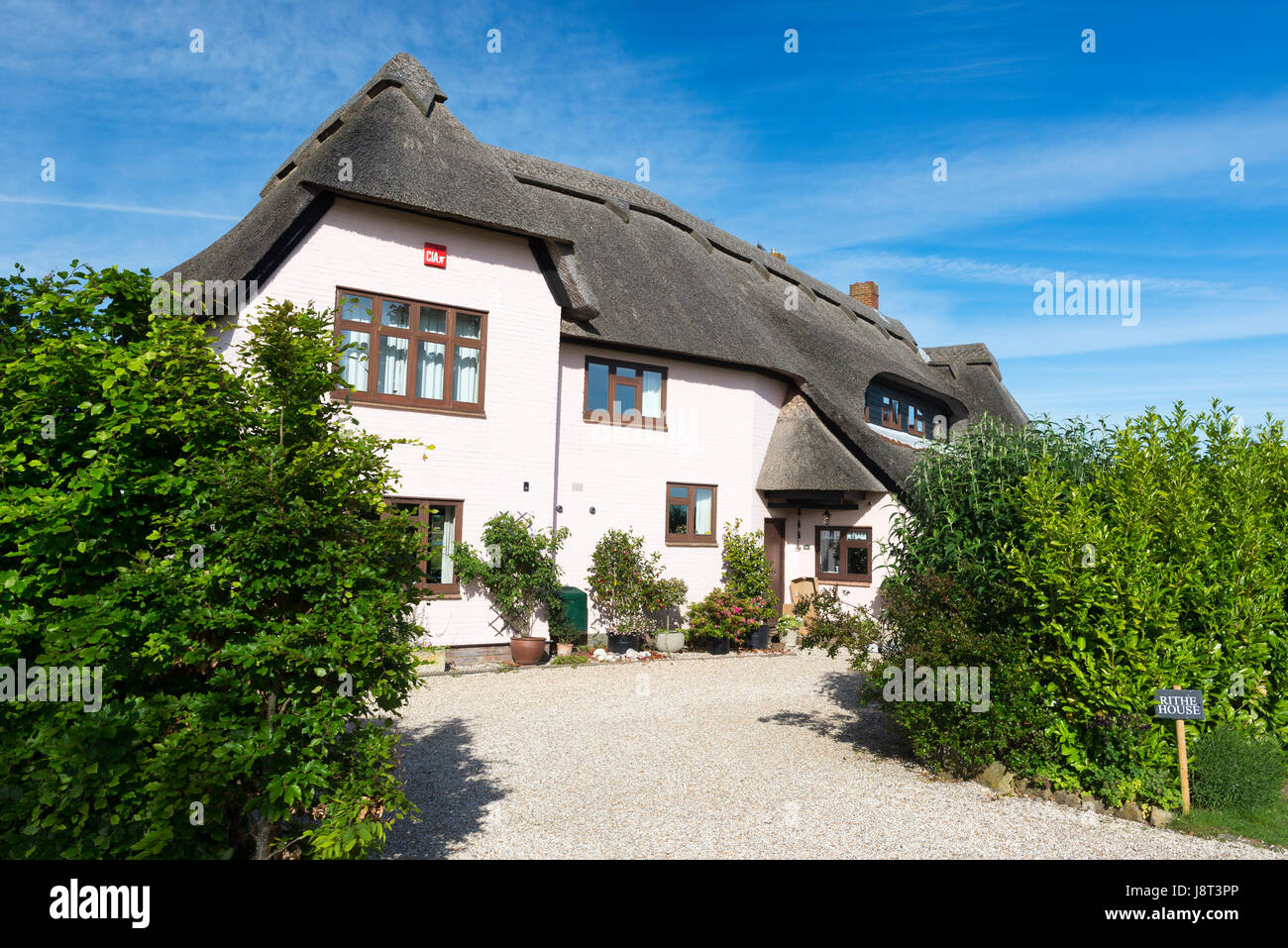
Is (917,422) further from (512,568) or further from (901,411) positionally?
(512,568)

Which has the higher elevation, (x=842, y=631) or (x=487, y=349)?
(x=487, y=349)

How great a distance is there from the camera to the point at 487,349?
14.1 m

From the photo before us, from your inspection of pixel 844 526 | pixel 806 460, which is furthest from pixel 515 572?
pixel 844 526

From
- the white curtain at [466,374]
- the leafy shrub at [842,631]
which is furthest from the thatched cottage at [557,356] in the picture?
the leafy shrub at [842,631]

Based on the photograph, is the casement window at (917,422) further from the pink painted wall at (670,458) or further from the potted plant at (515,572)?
the potted plant at (515,572)

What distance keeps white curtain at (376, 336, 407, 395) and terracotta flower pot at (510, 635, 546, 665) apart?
15.9 feet

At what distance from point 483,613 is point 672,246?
37.5ft

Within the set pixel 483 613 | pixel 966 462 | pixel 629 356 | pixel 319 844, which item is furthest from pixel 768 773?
pixel 629 356

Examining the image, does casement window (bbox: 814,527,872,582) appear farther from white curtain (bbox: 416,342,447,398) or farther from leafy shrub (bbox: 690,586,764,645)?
white curtain (bbox: 416,342,447,398)

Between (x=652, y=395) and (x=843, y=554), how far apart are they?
629 centimetres

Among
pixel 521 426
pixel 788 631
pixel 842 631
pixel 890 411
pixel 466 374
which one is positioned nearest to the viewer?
pixel 842 631

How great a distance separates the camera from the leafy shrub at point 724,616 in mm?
16250

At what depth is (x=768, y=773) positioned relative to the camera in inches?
312
